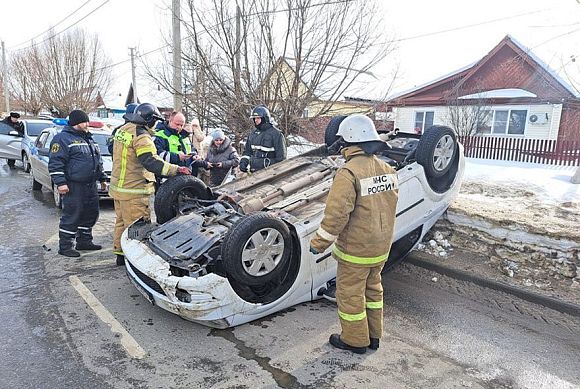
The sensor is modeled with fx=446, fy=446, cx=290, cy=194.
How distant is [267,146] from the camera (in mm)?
6352

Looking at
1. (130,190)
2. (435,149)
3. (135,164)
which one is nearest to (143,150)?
(135,164)

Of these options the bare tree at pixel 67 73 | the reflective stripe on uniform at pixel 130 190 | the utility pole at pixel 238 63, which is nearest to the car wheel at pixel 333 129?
the reflective stripe on uniform at pixel 130 190

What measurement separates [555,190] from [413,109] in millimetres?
17256

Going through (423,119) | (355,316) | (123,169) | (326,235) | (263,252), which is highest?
(423,119)

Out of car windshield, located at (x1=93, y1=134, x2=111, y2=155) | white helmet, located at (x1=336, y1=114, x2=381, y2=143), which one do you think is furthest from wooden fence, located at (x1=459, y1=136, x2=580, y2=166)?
white helmet, located at (x1=336, y1=114, x2=381, y2=143)

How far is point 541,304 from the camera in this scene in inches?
170

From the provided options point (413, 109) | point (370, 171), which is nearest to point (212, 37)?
point (370, 171)

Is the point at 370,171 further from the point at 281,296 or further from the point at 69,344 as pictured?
the point at 69,344

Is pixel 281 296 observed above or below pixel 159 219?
below

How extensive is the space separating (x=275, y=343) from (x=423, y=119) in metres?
22.2

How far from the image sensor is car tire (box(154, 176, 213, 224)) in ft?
15.5

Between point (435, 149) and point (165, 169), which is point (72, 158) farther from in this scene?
point (435, 149)

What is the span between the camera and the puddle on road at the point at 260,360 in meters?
2.97

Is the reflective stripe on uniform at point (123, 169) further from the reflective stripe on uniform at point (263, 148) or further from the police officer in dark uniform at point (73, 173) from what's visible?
the reflective stripe on uniform at point (263, 148)
